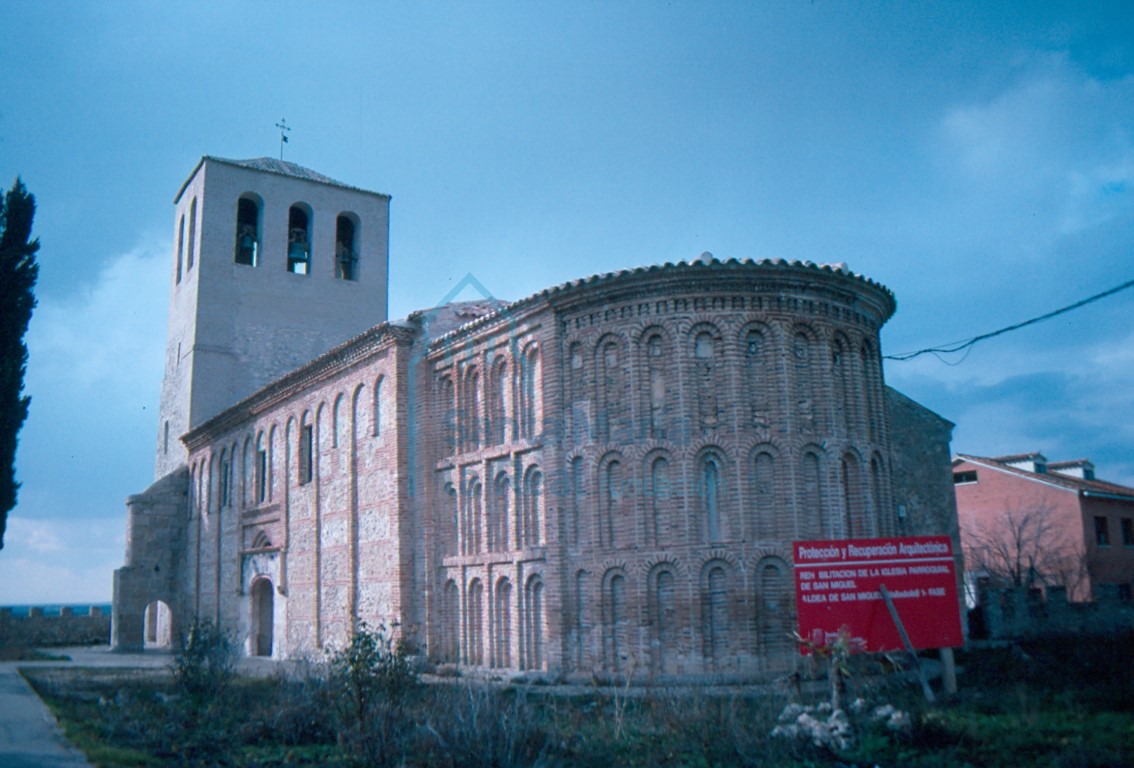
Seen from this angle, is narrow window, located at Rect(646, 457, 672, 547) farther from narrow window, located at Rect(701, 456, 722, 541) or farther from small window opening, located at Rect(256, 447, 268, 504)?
small window opening, located at Rect(256, 447, 268, 504)

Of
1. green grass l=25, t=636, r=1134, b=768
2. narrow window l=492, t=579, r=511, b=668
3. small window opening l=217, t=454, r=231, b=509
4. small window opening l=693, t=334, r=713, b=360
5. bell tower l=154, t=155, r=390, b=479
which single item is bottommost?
green grass l=25, t=636, r=1134, b=768

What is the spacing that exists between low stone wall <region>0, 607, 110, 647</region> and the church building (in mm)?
12955

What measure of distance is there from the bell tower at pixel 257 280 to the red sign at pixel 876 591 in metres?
22.7

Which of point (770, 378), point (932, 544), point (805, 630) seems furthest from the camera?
point (770, 378)

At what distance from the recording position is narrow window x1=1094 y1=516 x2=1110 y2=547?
30.2 meters

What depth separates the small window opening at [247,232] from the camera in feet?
101

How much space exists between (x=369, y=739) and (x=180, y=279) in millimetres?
26456

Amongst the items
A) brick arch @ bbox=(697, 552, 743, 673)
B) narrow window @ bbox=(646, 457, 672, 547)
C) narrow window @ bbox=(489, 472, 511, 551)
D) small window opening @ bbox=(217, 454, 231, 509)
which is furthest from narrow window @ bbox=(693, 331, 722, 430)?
small window opening @ bbox=(217, 454, 231, 509)

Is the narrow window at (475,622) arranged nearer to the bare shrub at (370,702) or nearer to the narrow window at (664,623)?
the narrow window at (664,623)

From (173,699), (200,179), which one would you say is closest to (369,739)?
(173,699)

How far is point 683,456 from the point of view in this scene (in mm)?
14633

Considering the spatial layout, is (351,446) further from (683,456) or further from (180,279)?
(180,279)

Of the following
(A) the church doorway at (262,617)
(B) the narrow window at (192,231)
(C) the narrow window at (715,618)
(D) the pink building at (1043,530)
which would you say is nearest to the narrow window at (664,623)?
(C) the narrow window at (715,618)

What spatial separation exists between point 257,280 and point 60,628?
49.9ft
